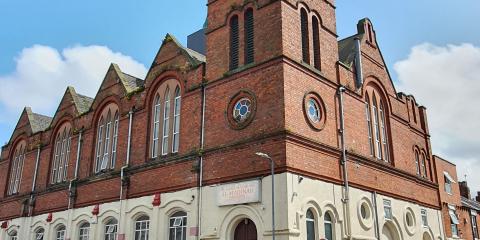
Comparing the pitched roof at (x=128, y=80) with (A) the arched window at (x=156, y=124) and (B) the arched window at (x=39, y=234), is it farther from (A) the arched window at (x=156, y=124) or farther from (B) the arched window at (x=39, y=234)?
(B) the arched window at (x=39, y=234)

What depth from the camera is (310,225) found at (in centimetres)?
1661

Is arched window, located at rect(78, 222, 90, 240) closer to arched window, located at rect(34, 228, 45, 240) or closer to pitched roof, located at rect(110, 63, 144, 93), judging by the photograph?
arched window, located at rect(34, 228, 45, 240)

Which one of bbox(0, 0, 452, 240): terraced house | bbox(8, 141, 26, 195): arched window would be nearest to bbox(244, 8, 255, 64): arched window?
bbox(0, 0, 452, 240): terraced house

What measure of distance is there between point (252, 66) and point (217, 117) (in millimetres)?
2635

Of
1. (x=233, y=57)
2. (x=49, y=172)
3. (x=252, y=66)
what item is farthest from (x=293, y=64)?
(x=49, y=172)

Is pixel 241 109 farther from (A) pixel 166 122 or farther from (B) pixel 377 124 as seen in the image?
(B) pixel 377 124

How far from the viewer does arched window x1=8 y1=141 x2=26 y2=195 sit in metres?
31.7

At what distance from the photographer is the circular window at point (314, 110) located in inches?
699

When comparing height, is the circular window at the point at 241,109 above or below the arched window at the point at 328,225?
above

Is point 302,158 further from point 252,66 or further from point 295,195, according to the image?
point 252,66

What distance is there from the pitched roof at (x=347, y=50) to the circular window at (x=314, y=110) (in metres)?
4.65

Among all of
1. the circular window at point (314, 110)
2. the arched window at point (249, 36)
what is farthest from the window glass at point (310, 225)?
the arched window at point (249, 36)

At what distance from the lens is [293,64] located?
1756 cm

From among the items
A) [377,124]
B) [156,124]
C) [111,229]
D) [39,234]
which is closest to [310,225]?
[377,124]
